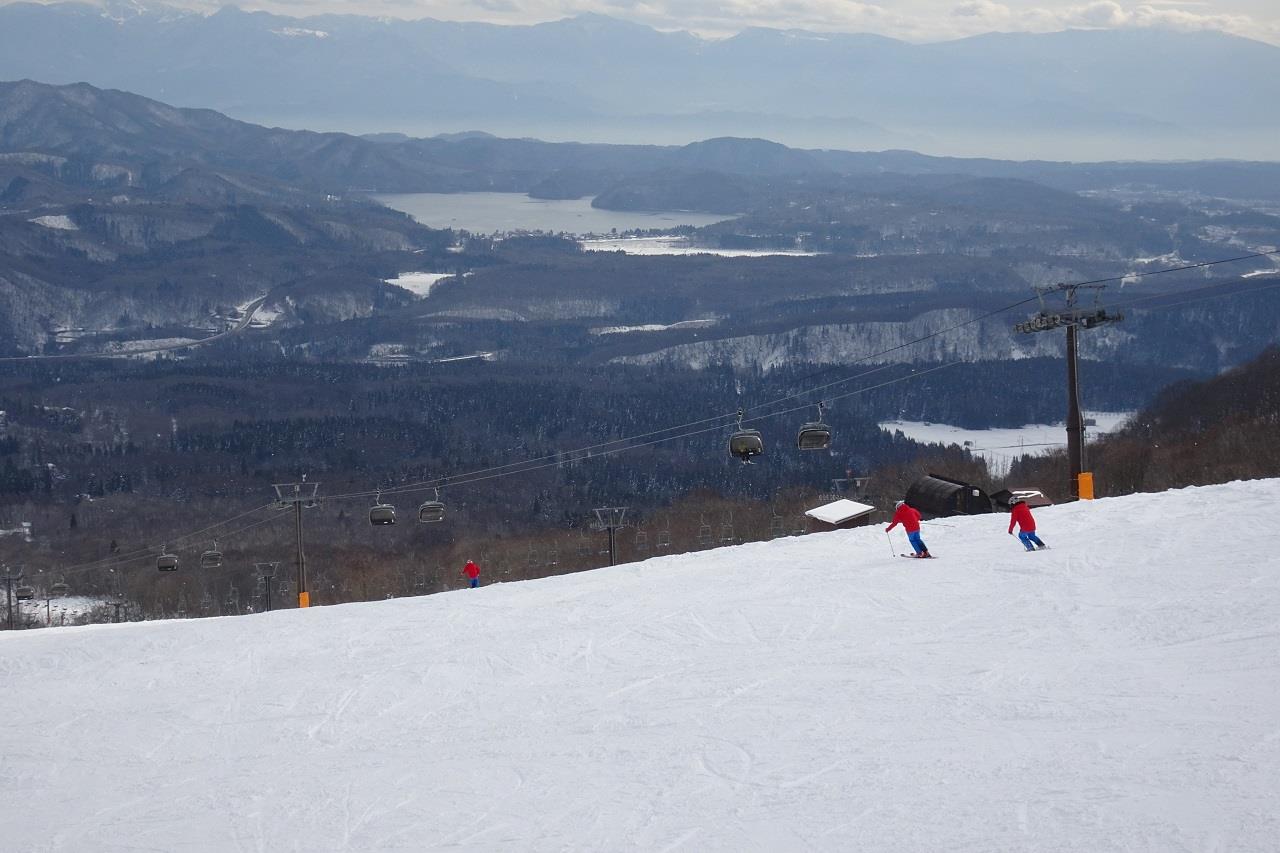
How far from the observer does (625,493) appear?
109938 millimetres

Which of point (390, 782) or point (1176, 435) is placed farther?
point (1176, 435)

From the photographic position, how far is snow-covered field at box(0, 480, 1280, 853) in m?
13.9

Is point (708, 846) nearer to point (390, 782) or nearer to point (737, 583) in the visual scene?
point (390, 782)

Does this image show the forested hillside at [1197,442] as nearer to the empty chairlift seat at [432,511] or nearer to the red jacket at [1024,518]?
the empty chairlift seat at [432,511]

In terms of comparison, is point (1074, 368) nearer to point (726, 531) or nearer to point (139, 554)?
point (726, 531)

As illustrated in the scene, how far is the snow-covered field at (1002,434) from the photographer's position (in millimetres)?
125500

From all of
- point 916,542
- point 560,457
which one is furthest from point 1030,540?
point 560,457

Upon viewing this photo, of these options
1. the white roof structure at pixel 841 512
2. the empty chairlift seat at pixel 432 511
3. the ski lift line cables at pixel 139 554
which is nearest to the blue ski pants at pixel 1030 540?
the empty chairlift seat at pixel 432 511

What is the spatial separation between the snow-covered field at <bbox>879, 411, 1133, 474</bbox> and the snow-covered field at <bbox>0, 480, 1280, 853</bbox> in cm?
9835

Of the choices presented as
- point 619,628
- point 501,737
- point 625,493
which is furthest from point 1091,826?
point 625,493

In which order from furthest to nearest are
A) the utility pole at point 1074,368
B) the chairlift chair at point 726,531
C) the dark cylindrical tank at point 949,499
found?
the chairlift chair at point 726,531, the dark cylindrical tank at point 949,499, the utility pole at point 1074,368

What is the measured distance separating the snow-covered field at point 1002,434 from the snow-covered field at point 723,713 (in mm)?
98353

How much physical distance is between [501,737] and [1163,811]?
725 cm

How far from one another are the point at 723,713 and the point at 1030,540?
8727 mm
